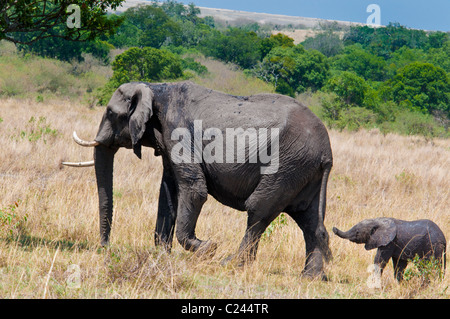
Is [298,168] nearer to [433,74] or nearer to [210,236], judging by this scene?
[210,236]

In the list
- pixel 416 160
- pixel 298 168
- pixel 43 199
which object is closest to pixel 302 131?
pixel 298 168

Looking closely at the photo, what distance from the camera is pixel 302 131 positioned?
18.7ft

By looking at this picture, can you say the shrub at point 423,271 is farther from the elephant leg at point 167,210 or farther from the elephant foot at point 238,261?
the elephant leg at point 167,210

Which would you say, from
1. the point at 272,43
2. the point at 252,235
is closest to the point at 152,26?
the point at 272,43

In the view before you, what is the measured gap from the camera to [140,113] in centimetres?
606

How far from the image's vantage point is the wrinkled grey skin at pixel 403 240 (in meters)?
5.39

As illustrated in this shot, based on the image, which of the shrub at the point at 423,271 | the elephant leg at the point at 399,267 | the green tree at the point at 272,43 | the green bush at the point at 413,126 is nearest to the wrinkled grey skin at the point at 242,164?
the elephant leg at the point at 399,267

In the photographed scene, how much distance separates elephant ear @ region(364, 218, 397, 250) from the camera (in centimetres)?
543

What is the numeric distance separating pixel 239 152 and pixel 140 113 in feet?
3.78

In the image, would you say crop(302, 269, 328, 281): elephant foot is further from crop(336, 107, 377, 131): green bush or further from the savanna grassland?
crop(336, 107, 377, 131): green bush

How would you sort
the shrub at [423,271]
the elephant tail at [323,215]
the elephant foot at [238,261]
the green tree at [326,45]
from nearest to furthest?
the shrub at [423,271], the elephant foot at [238,261], the elephant tail at [323,215], the green tree at [326,45]

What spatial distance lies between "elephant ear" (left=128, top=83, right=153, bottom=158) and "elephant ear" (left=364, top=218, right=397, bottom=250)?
252cm

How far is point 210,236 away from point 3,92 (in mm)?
22594

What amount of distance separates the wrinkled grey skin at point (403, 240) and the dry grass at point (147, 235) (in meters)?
0.29
